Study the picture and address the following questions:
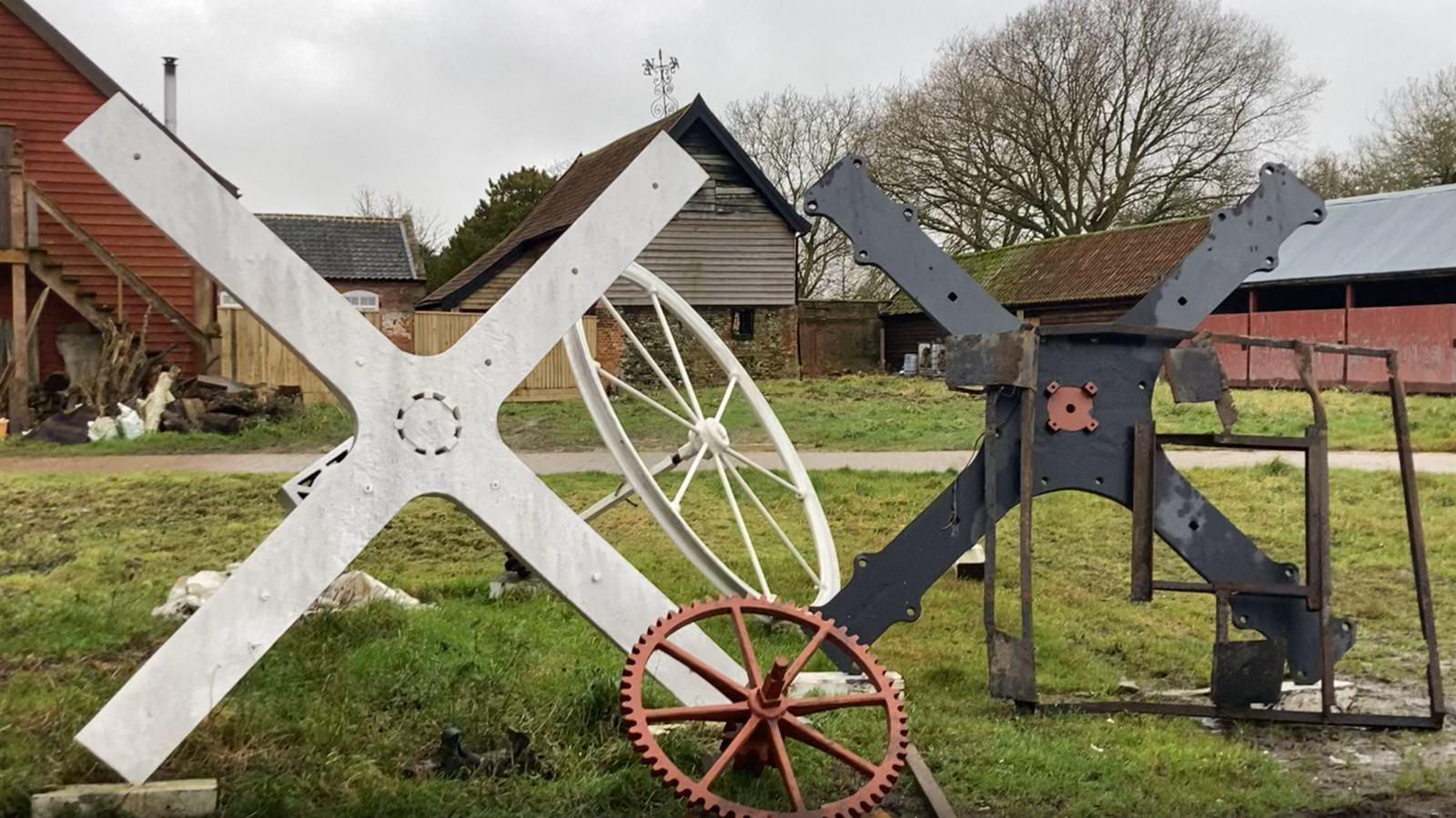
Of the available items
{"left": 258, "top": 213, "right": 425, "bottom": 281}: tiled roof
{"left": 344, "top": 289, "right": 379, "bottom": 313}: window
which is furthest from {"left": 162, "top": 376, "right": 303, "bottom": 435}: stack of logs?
{"left": 258, "top": 213, "right": 425, "bottom": 281}: tiled roof

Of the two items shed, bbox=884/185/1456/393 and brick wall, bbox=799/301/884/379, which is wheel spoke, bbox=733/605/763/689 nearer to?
→ shed, bbox=884/185/1456/393

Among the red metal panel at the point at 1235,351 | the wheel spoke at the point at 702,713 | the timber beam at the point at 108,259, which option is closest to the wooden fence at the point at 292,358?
the timber beam at the point at 108,259

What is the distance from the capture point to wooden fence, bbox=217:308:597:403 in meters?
19.4

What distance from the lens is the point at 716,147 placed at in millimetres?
25625

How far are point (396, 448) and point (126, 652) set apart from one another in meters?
2.84

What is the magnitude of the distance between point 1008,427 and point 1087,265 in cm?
2523

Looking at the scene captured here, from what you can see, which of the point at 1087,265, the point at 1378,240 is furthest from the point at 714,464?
the point at 1087,265

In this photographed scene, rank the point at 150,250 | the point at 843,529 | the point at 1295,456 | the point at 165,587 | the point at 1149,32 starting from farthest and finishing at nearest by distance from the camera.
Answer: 1. the point at 1149,32
2. the point at 150,250
3. the point at 1295,456
4. the point at 843,529
5. the point at 165,587

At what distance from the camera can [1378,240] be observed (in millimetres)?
24125

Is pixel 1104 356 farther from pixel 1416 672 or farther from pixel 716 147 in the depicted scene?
pixel 716 147

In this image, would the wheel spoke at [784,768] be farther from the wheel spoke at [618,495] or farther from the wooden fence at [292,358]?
the wooden fence at [292,358]

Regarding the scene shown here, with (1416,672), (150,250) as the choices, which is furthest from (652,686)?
(150,250)

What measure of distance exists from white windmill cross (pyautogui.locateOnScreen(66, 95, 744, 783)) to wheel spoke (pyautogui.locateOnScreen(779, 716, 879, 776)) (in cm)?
50

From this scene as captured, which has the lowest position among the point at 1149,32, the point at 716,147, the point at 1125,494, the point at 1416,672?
the point at 1416,672
